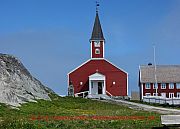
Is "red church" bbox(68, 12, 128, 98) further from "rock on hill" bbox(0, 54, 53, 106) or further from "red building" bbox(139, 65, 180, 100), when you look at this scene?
"rock on hill" bbox(0, 54, 53, 106)

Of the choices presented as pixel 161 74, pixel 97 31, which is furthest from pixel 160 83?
pixel 97 31

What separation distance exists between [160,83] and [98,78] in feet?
41.8

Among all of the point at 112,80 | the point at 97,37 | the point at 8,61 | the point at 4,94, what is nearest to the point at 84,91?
the point at 112,80

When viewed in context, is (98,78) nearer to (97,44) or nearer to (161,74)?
(97,44)

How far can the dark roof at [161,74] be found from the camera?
3113 inches

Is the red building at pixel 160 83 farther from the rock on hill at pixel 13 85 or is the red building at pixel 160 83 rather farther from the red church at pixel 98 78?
the rock on hill at pixel 13 85

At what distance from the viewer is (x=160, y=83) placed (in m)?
79.2

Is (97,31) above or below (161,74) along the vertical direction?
above

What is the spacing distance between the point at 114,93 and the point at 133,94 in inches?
424

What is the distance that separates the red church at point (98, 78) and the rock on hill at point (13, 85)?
3461cm

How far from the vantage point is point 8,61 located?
3728cm

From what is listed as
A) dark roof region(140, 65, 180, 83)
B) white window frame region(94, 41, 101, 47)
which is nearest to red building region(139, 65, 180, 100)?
dark roof region(140, 65, 180, 83)

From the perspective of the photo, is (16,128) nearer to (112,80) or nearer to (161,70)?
(112,80)

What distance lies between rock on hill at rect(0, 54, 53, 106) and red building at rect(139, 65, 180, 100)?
4129 cm
